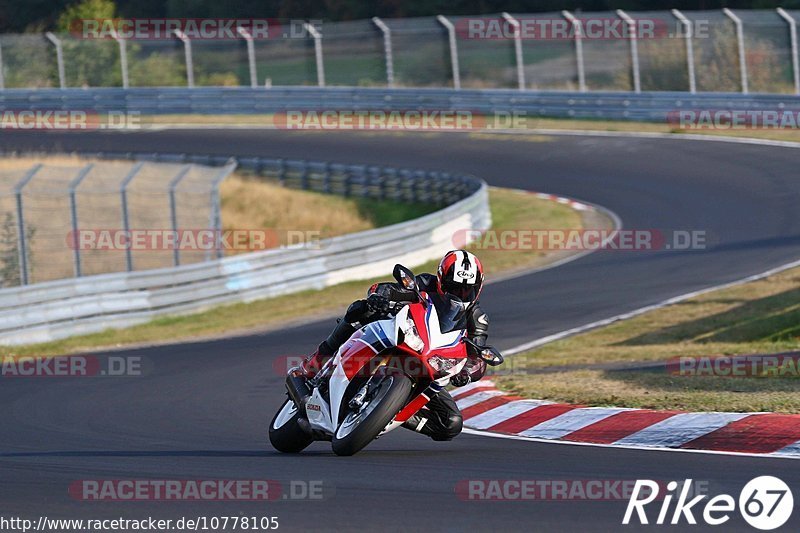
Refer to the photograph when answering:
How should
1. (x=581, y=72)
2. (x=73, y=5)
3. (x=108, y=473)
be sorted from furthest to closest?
(x=73, y=5) → (x=581, y=72) → (x=108, y=473)

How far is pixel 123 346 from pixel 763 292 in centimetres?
863

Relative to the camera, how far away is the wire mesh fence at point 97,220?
60.7ft

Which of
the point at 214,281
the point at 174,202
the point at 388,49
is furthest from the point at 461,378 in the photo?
the point at 388,49

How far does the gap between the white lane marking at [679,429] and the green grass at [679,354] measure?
0.50m

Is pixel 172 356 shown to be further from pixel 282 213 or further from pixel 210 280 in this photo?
pixel 282 213

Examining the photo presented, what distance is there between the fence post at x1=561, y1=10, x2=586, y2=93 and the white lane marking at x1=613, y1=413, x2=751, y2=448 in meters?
27.5

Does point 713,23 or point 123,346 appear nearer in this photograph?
point 123,346

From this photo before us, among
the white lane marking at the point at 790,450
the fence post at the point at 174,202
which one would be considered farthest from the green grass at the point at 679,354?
the fence post at the point at 174,202

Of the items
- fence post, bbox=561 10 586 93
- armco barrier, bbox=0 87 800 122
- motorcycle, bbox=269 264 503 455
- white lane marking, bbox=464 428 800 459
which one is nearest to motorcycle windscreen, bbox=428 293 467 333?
motorcycle, bbox=269 264 503 455

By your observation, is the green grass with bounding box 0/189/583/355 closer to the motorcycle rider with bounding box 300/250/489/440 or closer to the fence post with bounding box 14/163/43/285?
the fence post with bounding box 14/163/43/285

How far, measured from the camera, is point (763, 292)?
17.4 meters

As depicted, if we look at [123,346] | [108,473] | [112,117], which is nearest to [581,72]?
[112,117]

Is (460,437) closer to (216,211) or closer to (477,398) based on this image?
(477,398)

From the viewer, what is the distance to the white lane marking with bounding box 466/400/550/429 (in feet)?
33.0
